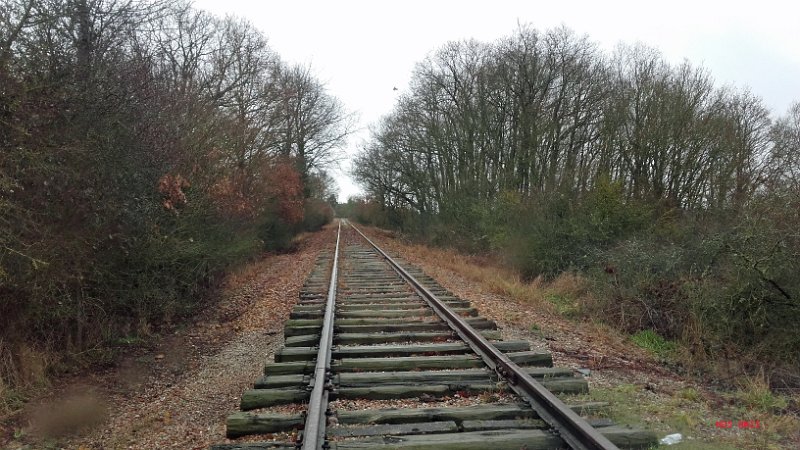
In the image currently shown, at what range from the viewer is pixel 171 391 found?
19.4ft

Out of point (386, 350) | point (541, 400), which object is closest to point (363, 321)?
point (386, 350)

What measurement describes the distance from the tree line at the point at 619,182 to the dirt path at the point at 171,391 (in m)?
6.35

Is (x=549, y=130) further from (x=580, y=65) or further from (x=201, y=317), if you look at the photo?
(x=201, y=317)

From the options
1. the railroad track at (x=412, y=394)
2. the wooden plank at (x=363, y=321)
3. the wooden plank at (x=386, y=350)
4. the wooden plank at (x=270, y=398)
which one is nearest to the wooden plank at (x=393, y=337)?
the railroad track at (x=412, y=394)

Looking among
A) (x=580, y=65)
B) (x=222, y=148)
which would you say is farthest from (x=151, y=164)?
(x=580, y=65)

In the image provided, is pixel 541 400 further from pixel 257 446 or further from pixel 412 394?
pixel 257 446

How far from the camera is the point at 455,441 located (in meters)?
3.73

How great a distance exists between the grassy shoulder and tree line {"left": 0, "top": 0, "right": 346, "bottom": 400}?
5.41m

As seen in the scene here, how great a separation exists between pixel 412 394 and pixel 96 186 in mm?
4638

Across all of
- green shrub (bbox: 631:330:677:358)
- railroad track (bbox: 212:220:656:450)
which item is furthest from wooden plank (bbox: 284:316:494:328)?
green shrub (bbox: 631:330:677:358)

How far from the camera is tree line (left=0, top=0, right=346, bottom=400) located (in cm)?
550

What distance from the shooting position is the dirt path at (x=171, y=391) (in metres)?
4.63
